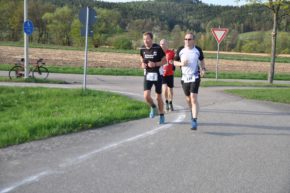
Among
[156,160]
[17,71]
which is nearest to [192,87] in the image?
[156,160]

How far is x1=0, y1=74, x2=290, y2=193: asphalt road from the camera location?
16.7ft

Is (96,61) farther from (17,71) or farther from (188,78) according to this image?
(188,78)

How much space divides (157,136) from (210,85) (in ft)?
42.3

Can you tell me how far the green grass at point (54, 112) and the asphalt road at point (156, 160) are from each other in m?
0.40

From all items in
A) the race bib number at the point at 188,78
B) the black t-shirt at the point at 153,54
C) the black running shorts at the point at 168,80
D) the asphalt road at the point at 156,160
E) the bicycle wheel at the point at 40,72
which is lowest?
the asphalt road at the point at 156,160

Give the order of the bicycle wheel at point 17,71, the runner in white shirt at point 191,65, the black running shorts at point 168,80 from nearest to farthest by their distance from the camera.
→ the runner in white shirt at point 191,65 < the black running shorts at point 168,80 < the bicycle wheel at point 17,71

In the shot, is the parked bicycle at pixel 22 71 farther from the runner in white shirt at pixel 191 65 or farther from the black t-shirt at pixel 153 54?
the runner in white shirt at pixel 191 65

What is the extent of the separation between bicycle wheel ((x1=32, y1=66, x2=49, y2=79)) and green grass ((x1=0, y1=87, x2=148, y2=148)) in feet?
23.1

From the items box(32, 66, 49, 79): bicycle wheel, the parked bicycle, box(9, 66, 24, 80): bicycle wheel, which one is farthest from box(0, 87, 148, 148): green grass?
box(32, 66, 49, 79): bicycle wheel

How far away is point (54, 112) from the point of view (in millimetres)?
10477

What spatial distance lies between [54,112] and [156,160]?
4888 mm

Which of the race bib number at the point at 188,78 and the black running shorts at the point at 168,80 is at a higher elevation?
the race bib number at the point at 188,78

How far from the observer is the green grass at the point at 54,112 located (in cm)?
793

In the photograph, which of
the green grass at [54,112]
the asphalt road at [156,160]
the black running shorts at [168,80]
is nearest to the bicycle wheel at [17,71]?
the green grass at [54,112]
